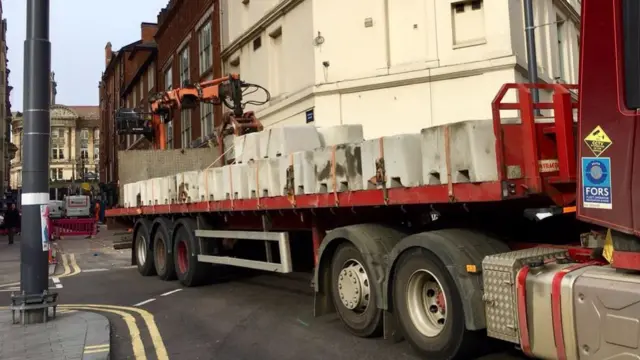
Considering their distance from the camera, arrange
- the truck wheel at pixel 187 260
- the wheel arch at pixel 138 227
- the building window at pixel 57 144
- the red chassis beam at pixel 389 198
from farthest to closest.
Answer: the building window at pixel 57 144, the wheel arch at pixel 138 227, the truck wheel at pixel 187 260, the red chassis beam at pixel 389 198

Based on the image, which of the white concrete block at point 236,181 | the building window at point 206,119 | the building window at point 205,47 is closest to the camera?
the white concrete block at point 236,181

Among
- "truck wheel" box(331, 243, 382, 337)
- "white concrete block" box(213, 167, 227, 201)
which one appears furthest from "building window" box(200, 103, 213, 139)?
"truck wheel" box(331, 243, 382, 337)

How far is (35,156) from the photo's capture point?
7172mm

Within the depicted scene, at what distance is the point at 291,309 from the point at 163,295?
3005 millimetres

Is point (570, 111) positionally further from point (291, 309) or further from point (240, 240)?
point (240, 240)

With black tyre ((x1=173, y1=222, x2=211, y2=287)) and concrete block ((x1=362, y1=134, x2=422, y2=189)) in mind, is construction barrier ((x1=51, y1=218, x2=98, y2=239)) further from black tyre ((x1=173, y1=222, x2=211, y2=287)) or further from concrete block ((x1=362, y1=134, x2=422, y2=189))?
concrete block ((x1=362, y1=134, x2=422, y2=189))

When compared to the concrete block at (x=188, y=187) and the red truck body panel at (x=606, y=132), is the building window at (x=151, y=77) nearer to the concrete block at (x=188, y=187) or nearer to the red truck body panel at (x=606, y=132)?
the concrete block at (x=188, y=187)

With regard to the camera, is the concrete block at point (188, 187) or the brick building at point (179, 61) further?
the brick building at point (179, 61)

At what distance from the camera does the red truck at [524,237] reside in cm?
365

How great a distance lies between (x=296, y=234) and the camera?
316 inches

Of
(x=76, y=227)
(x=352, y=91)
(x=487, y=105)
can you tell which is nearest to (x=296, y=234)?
(x=487, y=105)

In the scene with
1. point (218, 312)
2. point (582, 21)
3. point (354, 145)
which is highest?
point (582, 21)

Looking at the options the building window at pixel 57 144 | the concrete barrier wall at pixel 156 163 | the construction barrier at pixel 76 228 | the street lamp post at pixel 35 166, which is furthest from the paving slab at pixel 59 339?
the building window at pixel 57 144

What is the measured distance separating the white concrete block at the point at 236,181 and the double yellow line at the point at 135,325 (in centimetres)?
210
